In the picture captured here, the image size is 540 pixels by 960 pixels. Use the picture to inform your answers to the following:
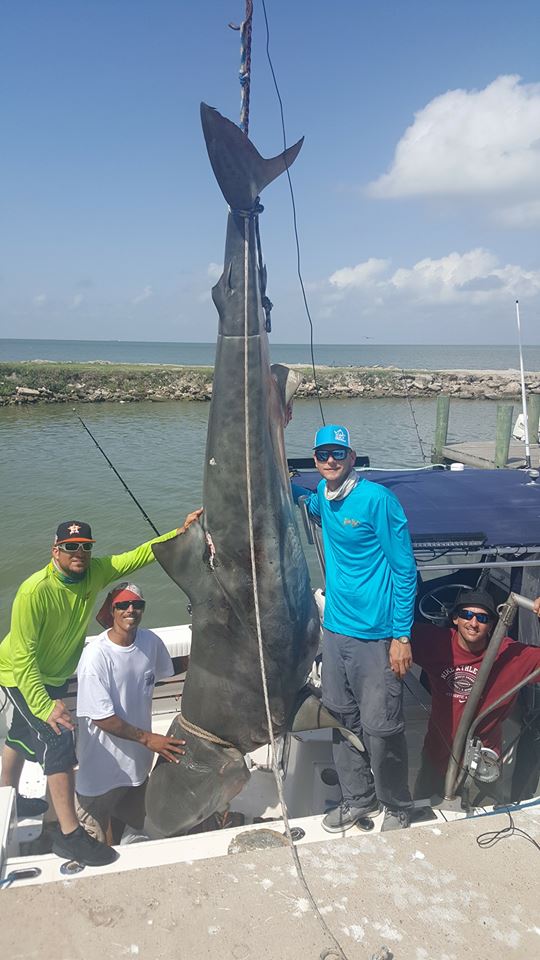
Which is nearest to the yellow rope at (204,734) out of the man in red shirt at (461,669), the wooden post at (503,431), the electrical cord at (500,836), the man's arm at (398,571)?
the man's arm at (398,571)

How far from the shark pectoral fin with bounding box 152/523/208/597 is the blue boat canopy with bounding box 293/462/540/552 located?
→ 1.50 metres

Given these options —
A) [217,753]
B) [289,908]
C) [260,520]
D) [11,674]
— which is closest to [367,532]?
[260,520]

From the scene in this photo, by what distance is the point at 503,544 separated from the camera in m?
4.05

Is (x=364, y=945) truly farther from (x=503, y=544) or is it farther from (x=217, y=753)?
(x=503, y=544)

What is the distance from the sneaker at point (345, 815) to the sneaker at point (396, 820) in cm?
11

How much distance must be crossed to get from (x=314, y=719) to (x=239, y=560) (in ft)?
3.35

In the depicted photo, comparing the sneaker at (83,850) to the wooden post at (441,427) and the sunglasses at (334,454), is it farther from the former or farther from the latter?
the wooden post at (441,427)

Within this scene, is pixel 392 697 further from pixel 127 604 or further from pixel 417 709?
pixel 417 709

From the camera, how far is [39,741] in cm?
353

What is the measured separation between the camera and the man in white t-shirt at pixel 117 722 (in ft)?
11.3

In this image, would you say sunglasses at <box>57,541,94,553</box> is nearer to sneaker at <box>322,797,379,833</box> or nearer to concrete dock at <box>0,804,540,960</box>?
concrete dock at <box>0,804,540,960</box>

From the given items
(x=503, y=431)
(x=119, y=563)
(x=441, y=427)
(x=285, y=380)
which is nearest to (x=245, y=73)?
(x=285, y=380)

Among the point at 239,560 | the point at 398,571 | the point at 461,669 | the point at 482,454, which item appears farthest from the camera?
the point at 482,454

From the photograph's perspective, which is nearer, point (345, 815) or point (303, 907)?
point (303, 907)
